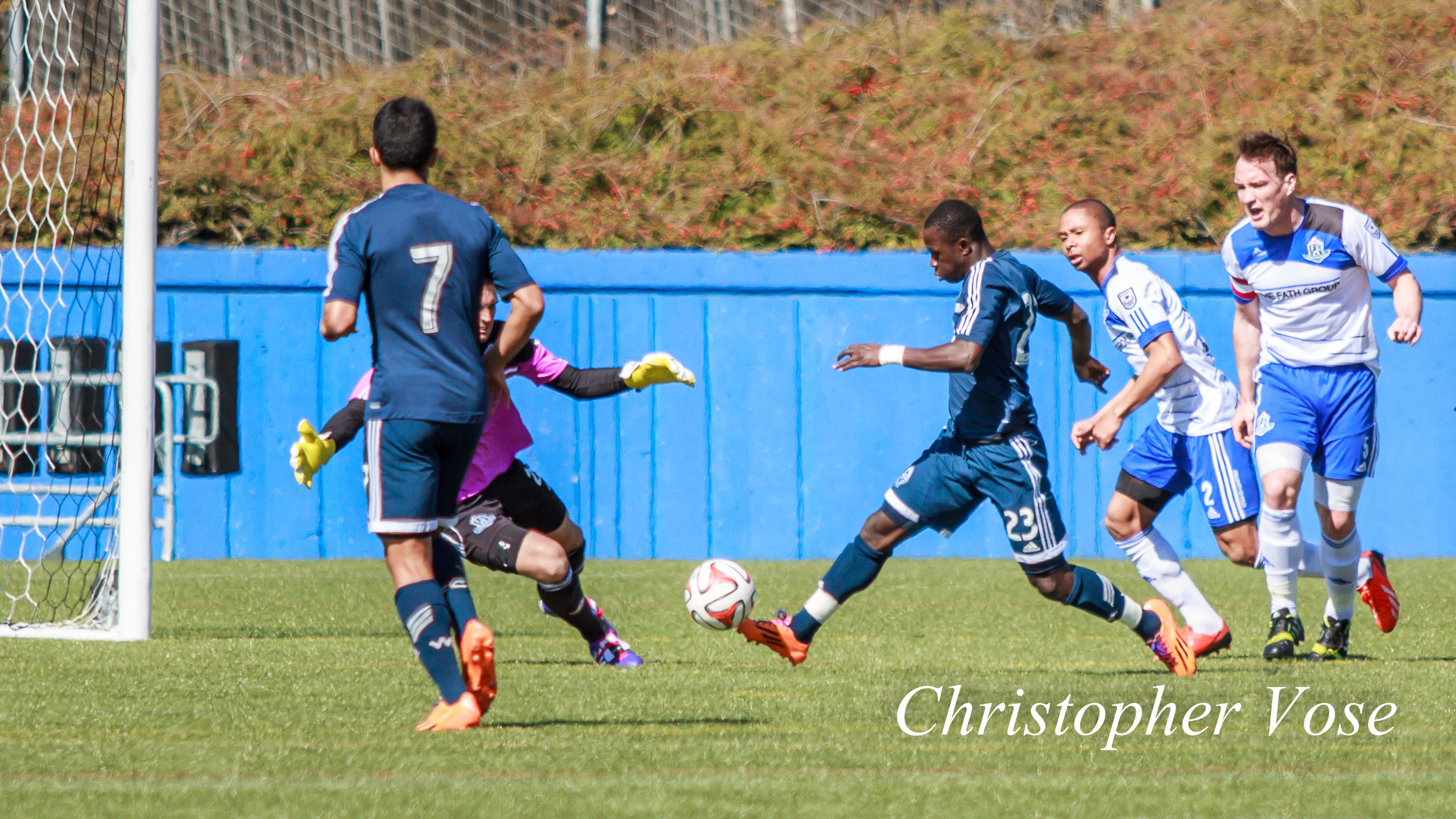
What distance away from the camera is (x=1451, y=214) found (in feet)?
40.5

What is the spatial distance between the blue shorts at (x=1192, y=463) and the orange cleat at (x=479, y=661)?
3.12 m

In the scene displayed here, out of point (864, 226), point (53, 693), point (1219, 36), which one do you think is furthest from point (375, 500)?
point (1219, 36)

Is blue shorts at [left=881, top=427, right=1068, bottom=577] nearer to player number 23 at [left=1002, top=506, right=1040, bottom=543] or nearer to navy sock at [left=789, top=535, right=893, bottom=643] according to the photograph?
player number 23 at [left=1002, top=506, right=1040, bottom=543]

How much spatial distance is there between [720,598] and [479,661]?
1669 mm

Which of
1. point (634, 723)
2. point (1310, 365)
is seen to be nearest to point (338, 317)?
point (634, 723)

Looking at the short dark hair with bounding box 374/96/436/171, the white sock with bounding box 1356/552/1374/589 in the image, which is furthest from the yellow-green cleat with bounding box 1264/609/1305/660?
the short dark hair with bounding box 374/96/436/171

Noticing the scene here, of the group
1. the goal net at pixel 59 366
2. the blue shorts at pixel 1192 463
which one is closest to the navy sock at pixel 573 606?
the blue shorts at pixel 1192 463

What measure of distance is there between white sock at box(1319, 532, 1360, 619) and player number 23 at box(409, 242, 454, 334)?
3635 mm

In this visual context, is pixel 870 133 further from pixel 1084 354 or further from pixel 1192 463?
pixel 1084 354

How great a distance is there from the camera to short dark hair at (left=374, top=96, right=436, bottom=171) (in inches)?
171

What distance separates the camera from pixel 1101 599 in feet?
18.3

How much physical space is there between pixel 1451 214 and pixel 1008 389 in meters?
8.28

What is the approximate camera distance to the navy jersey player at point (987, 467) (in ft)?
18.1

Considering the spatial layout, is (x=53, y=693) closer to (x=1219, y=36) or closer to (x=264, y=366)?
(x=264, y=366)
